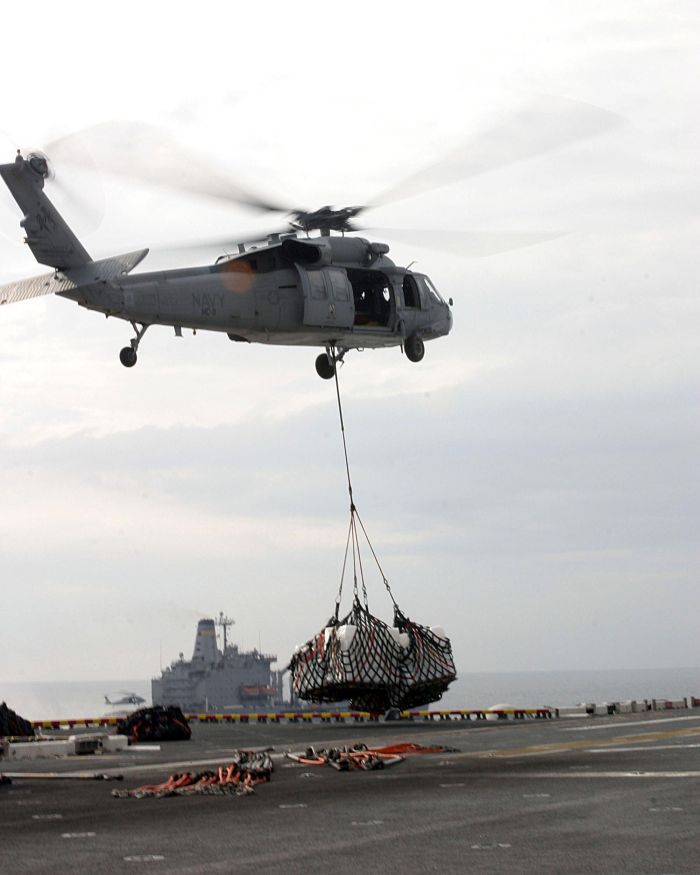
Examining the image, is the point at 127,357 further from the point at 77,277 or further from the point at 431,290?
the point at 431,290

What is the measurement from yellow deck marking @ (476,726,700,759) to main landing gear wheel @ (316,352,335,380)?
1322cm

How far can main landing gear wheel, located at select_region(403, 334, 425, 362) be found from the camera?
125 ft

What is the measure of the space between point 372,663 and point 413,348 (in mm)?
9952

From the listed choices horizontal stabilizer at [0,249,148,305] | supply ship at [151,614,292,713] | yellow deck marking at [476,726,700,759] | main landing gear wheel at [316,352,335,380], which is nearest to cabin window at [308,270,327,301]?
main landing gear wheel at [316,352,335,380]

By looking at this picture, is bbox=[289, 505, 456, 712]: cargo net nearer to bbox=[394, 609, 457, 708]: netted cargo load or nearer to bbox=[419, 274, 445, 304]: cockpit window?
bbox=[394, 609, 457, 708]: netted cargo load

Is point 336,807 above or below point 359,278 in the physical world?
below

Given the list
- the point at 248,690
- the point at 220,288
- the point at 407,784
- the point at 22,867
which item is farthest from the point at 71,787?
the point at 248,690

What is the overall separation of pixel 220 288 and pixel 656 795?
1967cm

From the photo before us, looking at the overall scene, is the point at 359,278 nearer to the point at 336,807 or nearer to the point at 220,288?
the point at 220,288

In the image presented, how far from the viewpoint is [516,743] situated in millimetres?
30578

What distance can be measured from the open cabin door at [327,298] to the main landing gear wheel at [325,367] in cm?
185

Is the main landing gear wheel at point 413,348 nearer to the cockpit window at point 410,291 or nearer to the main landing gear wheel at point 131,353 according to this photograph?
the cockpit window at point 410,291

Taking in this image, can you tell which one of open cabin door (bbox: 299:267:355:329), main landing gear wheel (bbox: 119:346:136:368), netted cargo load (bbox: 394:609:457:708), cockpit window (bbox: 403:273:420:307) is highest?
cockpit window (bbox: 403:273:420:307)

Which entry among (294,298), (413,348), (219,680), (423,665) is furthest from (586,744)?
(219,680)
